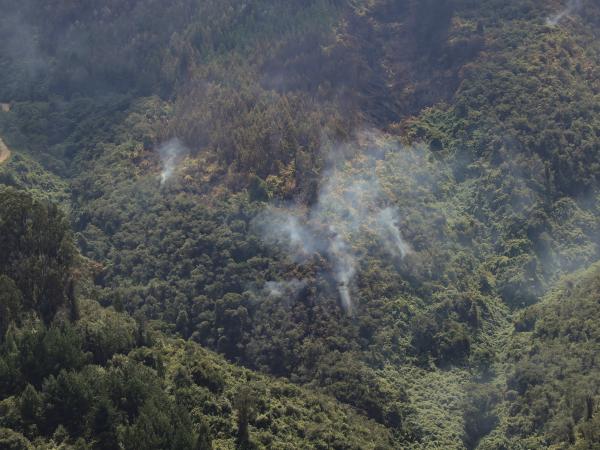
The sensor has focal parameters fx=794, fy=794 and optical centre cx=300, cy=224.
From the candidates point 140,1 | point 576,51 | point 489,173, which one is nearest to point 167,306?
point 489,173

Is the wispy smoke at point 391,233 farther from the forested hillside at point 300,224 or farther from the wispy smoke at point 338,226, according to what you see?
the forested hillside at point 300,224

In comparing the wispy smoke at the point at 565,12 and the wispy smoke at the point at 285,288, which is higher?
the wispy smoke at the point at 565,12

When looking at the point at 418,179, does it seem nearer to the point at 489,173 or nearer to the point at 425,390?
the point at 489,173

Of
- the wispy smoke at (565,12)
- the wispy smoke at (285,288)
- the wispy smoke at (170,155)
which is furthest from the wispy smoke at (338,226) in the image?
the wispy smoke at (565,12)

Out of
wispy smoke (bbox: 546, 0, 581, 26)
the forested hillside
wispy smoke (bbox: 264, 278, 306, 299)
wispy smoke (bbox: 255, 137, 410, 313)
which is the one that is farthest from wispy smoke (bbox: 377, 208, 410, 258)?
wispy smoke (bbox: 546, 0, 581, 26)

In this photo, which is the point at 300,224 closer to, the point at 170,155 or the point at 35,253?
the point at 170,155

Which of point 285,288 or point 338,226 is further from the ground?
point 338,226

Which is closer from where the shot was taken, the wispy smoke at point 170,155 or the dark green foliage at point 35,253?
the dark green foliage at point 35,253

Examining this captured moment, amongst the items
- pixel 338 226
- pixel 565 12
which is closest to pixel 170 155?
pixel 338 226
